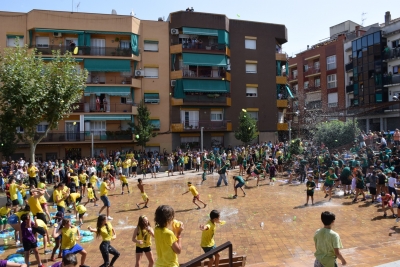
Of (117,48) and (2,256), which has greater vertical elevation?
(117,48)

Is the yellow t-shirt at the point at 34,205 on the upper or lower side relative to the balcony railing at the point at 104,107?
lower

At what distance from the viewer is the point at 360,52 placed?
3803 cm

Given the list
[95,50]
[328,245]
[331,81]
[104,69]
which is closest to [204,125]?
[104,69]

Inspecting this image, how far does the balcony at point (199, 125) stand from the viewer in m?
35.5

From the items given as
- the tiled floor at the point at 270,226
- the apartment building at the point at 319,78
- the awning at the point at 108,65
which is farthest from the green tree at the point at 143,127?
the apartment building at the point at 319,78

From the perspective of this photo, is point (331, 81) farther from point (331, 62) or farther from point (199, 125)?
point (199, 125)

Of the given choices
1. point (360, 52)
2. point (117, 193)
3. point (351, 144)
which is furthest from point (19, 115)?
point (360, 52)

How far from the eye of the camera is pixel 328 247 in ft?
18.2

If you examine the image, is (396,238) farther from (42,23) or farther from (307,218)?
(42,23)

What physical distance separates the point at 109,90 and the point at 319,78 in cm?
2740

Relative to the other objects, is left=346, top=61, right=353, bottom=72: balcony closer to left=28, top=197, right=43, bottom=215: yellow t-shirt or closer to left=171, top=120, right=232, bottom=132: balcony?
left=171, top=120, right=232, bottom=132: balcony

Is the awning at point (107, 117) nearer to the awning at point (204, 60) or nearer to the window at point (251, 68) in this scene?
the awning at point (204, 60)

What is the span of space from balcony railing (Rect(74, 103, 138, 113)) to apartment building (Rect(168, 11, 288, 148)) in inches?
179

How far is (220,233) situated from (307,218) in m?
3.56
